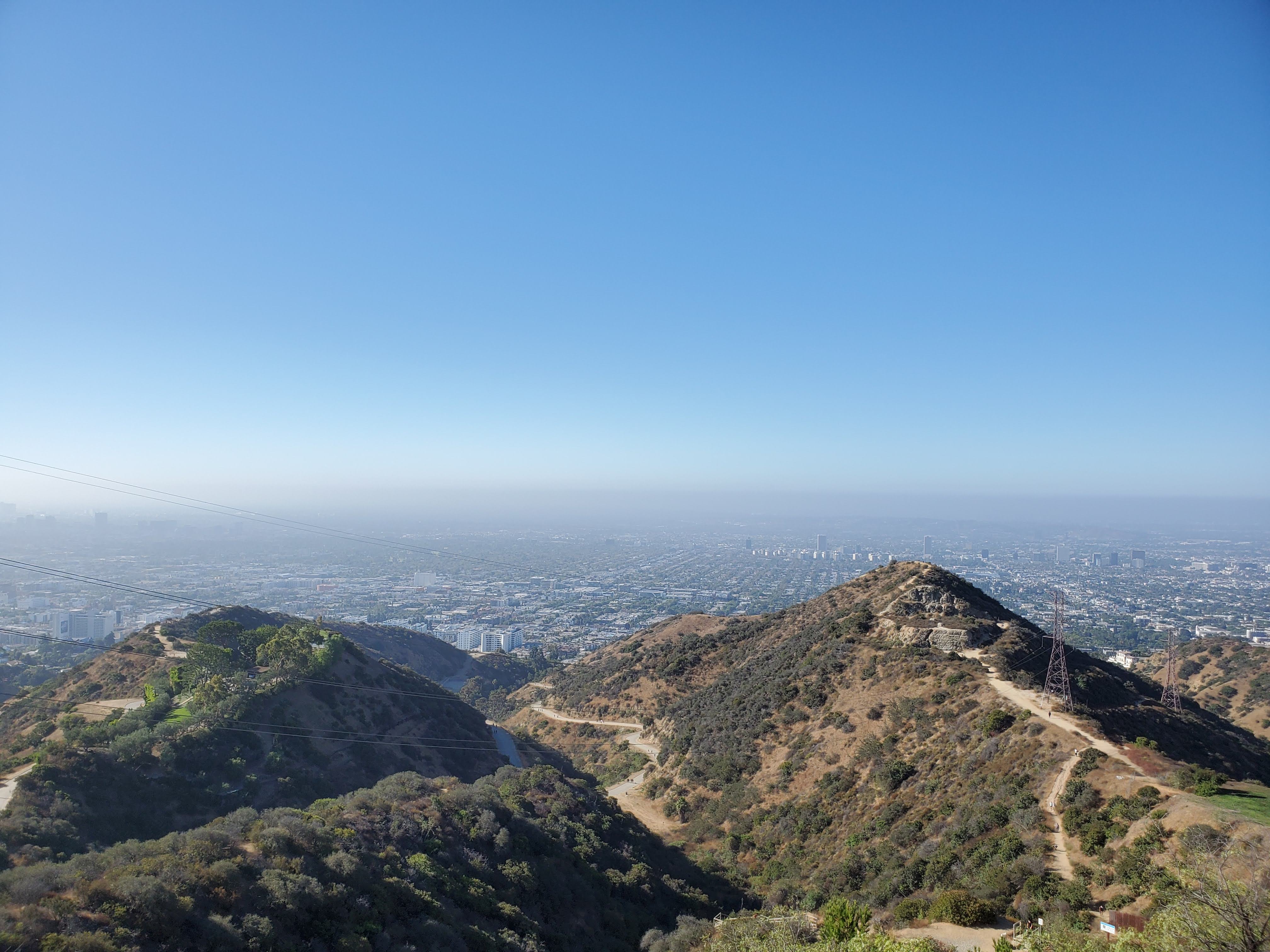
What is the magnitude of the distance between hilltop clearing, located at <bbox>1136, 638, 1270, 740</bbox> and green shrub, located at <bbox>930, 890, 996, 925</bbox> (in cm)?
3730

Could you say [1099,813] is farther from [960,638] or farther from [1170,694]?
[1170,694]

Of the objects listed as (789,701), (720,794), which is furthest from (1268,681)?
(720,794)

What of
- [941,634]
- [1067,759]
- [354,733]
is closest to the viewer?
[1067,759]

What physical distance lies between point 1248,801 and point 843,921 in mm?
12372

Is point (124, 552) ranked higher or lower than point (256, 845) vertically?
lower

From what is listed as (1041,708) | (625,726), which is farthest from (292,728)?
(1041,708)

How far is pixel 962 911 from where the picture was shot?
15883mm

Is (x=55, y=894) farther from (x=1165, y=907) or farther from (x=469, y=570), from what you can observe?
(x=469, y=570)

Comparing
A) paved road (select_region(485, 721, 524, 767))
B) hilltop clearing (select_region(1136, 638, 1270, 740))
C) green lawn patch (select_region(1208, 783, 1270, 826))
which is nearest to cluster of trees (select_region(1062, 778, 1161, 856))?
green lawn patch (select_region(1208, 783, 1270, 826))

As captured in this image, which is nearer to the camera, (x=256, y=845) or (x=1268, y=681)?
(x=256, y=845)

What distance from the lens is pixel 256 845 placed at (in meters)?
16.2

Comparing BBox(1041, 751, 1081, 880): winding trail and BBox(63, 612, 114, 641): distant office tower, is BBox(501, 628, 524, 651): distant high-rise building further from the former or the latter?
BBox(1041, 751, 1081, 880): winding trail

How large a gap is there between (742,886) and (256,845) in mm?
18799

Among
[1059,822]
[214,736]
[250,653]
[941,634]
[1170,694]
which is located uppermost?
[941,634]
